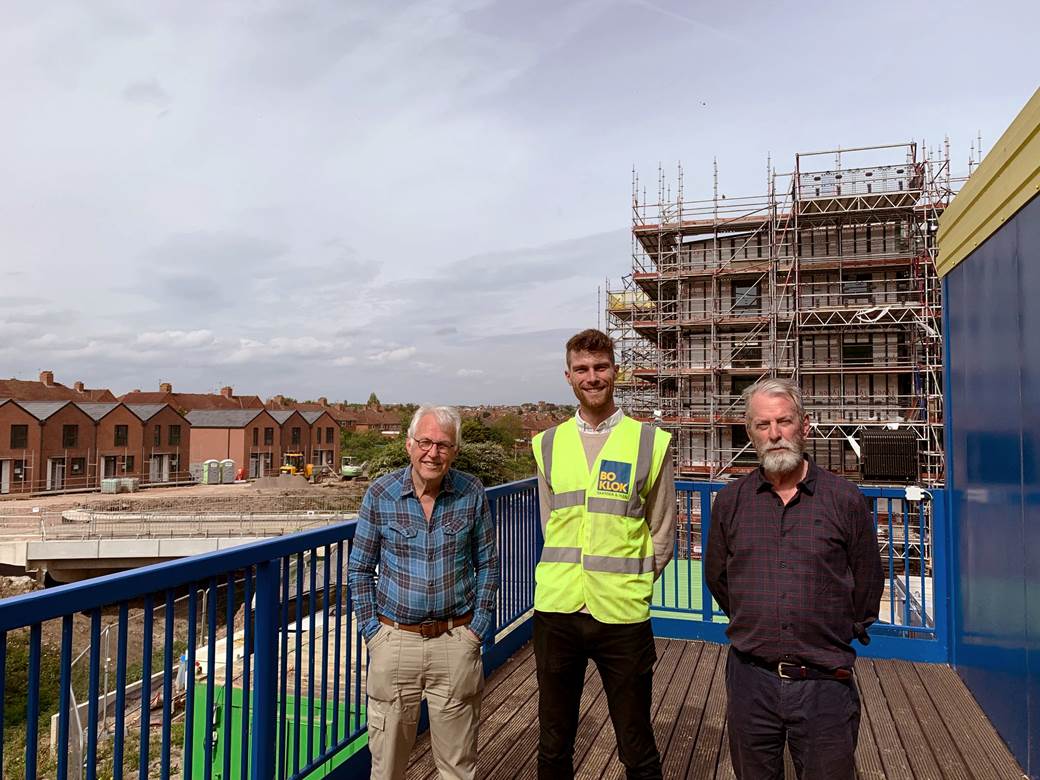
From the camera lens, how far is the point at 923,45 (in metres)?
6.80

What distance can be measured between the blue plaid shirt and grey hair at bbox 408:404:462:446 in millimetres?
184

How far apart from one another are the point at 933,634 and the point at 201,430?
58.6m

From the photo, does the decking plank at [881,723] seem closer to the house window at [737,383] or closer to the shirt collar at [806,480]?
the shirt collar at [806,480]

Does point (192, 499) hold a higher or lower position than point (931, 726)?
lower

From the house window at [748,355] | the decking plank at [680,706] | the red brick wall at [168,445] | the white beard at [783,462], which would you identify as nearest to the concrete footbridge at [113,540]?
the house window at [748,355]

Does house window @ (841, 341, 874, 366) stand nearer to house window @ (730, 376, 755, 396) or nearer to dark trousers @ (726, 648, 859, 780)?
house window @ (730, 376, 755, 396)

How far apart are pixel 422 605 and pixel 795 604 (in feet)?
4.04

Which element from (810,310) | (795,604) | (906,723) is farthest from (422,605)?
(810,310)

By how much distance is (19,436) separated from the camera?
129ft

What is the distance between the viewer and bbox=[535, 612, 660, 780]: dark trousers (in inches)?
91.7

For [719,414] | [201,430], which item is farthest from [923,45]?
[201,430]

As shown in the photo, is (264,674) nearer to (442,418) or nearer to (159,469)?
(442,418)

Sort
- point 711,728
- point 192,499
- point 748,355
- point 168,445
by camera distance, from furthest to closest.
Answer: point 168,445
point 192,499
point 748,355
point 711,728

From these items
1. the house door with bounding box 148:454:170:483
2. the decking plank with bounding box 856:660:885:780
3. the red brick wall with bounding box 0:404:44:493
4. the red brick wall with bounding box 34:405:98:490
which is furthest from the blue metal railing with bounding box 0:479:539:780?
the house door with bounding box 148:454:170:483
